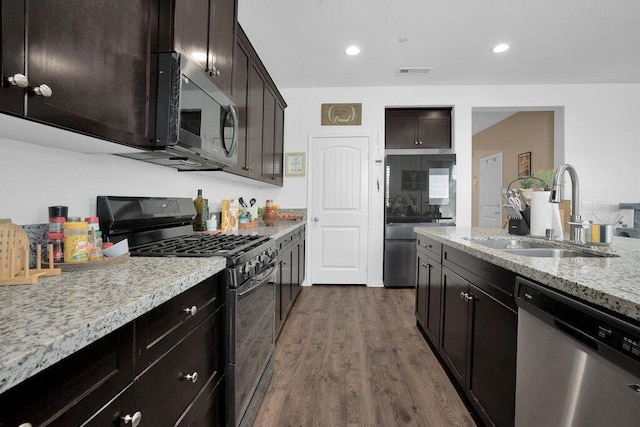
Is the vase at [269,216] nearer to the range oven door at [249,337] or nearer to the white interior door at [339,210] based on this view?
the white interior door at [339,210]

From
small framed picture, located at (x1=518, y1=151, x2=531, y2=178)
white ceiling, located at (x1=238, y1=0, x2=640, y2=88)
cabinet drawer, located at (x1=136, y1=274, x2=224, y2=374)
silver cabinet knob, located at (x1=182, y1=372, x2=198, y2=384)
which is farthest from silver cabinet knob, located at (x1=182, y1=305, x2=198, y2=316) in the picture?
small framed picture, located at (x1=518, y1=151, x2=531, y2=178)

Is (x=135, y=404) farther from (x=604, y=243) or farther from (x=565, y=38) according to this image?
(x=565, y=38)

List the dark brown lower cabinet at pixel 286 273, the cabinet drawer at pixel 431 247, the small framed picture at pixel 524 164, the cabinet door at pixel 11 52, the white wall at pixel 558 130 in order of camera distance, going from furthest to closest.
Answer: the small framed picture at pixel 524 164, the white wall at pixel 558 130, the dark brown lower cabinet at pixel 286 273, the cabinet drawer at pixel 431 247, the cabinet door at pixel 11 52

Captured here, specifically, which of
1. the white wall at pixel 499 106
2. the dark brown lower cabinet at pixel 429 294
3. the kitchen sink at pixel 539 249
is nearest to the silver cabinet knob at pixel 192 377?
the kitchen sink at pixel 539 249

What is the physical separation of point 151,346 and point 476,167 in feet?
24.5

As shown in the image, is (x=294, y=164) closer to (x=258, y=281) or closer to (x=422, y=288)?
(x=422, y=288)

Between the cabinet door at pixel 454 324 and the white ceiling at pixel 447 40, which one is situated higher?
the white ceiling at pixel 447 40

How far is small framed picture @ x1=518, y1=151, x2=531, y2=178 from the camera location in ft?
16.8

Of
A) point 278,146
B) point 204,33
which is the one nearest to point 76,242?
point 204,33

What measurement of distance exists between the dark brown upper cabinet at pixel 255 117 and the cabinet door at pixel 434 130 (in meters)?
1.91

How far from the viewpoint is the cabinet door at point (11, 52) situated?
0.68 meters

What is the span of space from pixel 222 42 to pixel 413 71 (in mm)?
2665

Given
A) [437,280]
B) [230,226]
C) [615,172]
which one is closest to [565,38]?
[615,172]

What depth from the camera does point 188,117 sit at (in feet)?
4.48
